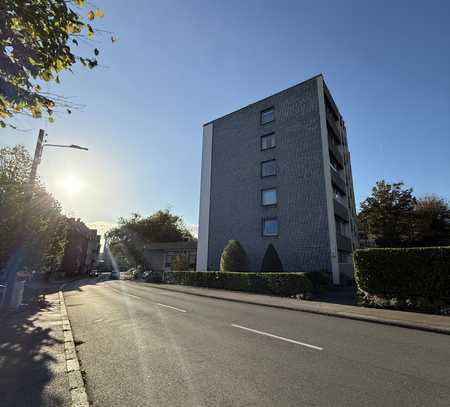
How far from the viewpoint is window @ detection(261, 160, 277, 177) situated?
84.3ft

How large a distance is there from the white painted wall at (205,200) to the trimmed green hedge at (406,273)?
17.8m

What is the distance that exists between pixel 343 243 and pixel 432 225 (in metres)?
16.8

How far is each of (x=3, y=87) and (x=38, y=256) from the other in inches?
606

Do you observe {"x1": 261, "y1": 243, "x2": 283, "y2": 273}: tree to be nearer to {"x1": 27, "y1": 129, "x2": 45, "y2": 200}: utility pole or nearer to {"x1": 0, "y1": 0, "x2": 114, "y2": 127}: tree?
{"x1": 27, "y1": 129, "x2": 45, "y2": 200}: utility pole

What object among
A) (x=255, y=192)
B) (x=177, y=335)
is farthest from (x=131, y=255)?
(x=177, y=335)

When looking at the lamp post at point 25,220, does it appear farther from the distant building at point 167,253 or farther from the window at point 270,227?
the distant building at point 167,253

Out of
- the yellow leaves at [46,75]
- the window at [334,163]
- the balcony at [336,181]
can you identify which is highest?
the window at [334,163]

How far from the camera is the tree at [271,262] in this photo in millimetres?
20953

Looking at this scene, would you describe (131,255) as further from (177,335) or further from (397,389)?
(397,389)

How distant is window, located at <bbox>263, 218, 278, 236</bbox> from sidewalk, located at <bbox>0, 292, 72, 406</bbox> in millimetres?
18494

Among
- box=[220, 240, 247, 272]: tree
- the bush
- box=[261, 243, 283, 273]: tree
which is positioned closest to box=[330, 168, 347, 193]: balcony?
box=[261, 243, 283, 273]: tree

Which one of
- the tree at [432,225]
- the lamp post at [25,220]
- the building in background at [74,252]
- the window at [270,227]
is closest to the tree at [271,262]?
the window at [270,227]

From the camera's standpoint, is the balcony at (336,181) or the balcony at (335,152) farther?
the balcony at (335,152)

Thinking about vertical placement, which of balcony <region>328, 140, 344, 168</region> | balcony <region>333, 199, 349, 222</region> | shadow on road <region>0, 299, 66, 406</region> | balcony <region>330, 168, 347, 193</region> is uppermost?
balcony <region>328, 140, 344, 168</region>
